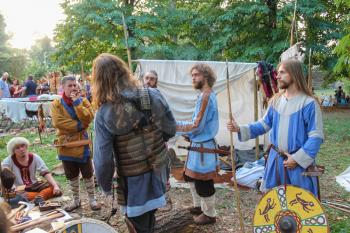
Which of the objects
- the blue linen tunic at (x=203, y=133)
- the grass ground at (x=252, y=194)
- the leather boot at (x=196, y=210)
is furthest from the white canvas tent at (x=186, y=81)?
the leather boot at (x=196, y=210)

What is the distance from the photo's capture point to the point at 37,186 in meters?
4.89

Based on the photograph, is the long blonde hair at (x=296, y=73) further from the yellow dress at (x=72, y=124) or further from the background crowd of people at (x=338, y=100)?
the background crowd of people at (x=338, y=100)

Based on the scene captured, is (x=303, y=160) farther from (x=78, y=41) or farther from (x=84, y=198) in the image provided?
(x=78, y=41)

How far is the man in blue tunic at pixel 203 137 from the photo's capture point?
13.1ft

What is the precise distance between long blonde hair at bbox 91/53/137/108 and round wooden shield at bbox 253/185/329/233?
1460mm

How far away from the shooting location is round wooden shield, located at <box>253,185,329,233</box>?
2.89 m

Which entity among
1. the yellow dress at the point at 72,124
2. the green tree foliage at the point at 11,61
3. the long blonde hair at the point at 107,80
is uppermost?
the green tree foliage at the point at 11,61

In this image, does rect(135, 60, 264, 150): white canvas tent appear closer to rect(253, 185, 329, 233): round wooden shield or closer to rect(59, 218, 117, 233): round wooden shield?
rect(253, 185, 329, 233): round wooden shield

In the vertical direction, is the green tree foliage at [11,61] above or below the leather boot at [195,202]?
above

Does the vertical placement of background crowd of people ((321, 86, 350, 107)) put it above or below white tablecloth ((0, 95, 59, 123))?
below

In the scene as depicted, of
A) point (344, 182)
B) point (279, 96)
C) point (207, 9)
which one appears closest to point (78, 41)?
point (207, 9)

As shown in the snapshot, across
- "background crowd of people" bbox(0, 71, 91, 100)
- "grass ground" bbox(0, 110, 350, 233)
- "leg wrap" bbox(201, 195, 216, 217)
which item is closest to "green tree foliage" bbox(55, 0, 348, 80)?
"background crowd of people" bbox(0, 71, 91, 100)

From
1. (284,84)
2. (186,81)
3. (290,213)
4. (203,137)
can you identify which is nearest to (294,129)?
(284,84)

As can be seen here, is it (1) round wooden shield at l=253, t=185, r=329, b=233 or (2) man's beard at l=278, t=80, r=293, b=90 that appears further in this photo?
(2) man's beard at l=278, t=80, r=293, b=90
